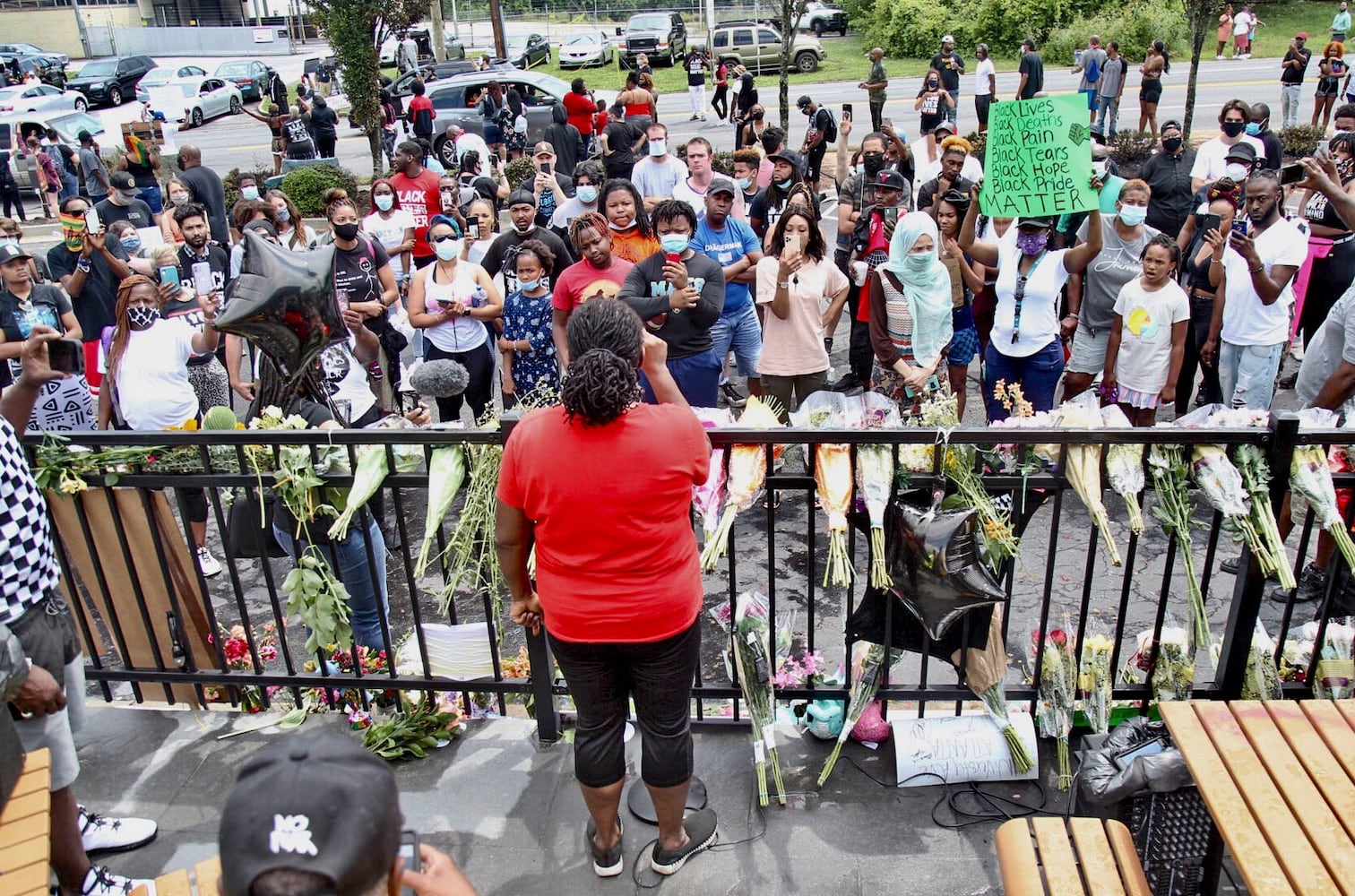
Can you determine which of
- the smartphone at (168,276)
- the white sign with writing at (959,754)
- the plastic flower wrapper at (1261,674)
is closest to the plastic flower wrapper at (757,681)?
the white sign with writing at (959,754)

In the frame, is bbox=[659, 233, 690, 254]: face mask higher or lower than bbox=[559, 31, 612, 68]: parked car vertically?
lower

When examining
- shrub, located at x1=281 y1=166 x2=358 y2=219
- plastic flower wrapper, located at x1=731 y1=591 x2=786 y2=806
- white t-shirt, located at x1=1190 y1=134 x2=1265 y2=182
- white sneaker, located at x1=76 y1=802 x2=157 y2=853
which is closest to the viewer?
white sneaker, located at x1=76 y1=802 x2=157 y2=853

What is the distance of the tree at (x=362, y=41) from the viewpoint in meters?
17.0

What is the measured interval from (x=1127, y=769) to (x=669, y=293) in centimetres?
A: 373

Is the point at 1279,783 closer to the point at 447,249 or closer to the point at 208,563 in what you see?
the point at 208,563

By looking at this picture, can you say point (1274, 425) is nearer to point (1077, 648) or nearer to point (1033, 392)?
point (1077, 648)

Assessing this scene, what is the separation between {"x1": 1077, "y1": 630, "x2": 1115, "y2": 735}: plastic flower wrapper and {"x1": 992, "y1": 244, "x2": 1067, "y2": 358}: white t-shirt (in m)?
2.99

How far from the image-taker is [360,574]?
4.31 metres

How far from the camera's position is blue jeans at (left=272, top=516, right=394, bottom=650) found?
4109 millimetres

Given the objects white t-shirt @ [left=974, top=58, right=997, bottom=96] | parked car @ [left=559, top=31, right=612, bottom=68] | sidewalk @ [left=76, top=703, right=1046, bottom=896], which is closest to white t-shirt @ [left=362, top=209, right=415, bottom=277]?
sidewalk @ [left=76, top=703, right=1046, bottom=896]

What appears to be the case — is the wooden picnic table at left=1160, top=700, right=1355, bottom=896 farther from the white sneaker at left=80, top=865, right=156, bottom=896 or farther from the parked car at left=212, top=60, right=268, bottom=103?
the parked car at left=212, top=60, right=268, bottom=103

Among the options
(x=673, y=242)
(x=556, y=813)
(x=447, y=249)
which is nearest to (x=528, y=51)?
(x=447, y=249)

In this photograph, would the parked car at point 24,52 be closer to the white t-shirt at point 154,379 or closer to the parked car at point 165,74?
the parked car at point 165,74

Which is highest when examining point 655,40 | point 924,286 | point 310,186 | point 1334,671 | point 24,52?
point 24,52
